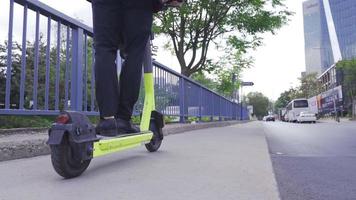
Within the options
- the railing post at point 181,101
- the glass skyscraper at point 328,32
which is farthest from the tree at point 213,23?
the glass skyscraper at point 328,32

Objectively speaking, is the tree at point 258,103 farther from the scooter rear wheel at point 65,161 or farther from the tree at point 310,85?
the scooter rear wheel at point 65,161

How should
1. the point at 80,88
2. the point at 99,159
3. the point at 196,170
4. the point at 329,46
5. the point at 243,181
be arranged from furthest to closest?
1. the point at 329,46
2. the point at 80,88
3. the point at 99,159
4. the point at 196,170
5. the point at 243,181

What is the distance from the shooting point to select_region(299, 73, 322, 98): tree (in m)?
80.6

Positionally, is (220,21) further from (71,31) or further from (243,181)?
(243,181)

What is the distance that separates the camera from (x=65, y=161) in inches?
90.7

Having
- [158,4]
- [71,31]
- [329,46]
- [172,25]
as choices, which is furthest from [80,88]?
[329,46]

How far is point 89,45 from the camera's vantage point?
5.28 meters

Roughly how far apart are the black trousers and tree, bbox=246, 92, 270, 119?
13468 cm

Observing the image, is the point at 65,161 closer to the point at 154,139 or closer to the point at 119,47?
the point at 119,47

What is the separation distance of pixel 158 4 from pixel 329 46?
9510 centimetres

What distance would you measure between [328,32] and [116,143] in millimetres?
95534

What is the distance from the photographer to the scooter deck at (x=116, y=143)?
2.58m

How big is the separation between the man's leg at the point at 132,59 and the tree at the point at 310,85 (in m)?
81.7

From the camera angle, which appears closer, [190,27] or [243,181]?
[243,181]
